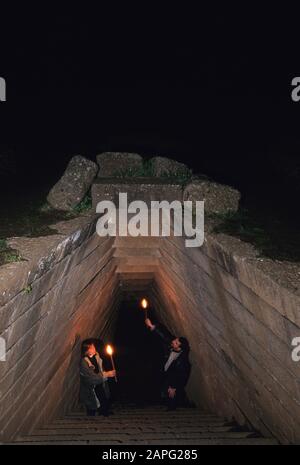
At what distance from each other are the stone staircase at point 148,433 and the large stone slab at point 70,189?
281 centimetres

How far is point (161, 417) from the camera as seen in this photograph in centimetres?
608

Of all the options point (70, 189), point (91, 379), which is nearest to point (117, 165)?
point (70, 189)

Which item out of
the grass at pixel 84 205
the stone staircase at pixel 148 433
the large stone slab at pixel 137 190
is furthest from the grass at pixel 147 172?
the stone staircase at pixel 148 433

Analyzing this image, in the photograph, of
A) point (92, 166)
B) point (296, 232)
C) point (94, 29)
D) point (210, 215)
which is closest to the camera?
point (296, 232)

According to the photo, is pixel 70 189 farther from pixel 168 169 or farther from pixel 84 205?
pixel 168 169

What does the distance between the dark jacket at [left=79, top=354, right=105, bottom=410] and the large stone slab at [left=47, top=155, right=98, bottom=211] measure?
2851mm

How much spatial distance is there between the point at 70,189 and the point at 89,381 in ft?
11.1

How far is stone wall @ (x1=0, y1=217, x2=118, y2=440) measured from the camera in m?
3.03

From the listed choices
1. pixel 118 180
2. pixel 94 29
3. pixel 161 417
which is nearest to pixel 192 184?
pixel 118 180

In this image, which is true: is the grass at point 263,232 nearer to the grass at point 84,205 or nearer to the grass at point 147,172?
the grass at point 147,172

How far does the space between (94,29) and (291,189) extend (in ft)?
33.8

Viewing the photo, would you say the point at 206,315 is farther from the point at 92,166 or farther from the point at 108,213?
the point at 92,166

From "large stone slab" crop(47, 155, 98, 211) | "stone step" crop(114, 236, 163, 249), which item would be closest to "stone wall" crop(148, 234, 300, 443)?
"stone step" crop(114, 236, 163, 249)

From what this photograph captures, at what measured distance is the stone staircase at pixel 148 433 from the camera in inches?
163
